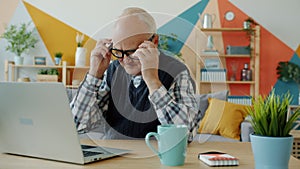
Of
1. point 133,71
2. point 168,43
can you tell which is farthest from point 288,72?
point 168,43

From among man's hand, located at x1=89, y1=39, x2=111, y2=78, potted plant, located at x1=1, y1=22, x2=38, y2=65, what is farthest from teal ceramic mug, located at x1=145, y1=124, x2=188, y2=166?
potted plant, located at x1=1, y1=22, x2=38, y2=65

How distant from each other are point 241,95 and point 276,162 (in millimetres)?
4371

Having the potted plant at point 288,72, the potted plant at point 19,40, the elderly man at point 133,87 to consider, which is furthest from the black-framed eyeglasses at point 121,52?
the potted plant at point 288,72

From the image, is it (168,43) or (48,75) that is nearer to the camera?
(168,43)

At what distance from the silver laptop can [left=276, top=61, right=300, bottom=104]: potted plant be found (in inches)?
170

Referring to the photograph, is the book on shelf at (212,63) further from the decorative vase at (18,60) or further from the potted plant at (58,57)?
the decorative vase at (18,60)

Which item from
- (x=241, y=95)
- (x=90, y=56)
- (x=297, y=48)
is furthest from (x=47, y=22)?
(x=90, y=56)

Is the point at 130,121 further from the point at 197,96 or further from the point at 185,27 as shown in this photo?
the point at 185,27

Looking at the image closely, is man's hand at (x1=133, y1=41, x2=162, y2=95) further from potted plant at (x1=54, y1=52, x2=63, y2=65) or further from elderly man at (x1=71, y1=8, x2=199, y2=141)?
potted plant at (x1=54, y1=52, x2=63, y2=65)

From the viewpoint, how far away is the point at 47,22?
5.23m

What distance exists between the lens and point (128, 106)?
1268 mm

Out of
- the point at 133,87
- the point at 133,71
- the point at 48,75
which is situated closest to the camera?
the point at 133,71

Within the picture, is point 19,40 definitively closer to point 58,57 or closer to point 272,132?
point 58,57

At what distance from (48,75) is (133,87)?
150 inches
